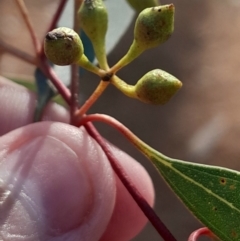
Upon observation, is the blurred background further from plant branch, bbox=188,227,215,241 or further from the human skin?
plant branch, bbox=188,227,215,241

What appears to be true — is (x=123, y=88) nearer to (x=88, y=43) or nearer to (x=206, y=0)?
(x=88, y=43)

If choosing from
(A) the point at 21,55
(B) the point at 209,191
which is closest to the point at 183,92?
(A) the point at 21,55

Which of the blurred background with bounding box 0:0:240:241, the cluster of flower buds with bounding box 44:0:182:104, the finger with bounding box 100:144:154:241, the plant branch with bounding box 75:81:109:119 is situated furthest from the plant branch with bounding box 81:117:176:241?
the blurred background with bounding box 0:0:240:241

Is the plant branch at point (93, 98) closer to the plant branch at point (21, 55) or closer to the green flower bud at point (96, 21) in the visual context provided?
the green flower bud at point (96, 21)

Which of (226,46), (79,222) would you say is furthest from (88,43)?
(226,46)

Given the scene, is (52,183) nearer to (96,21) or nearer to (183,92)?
(96,21)

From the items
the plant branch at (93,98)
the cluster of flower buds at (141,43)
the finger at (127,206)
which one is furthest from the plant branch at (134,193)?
the finger at (127,206)
